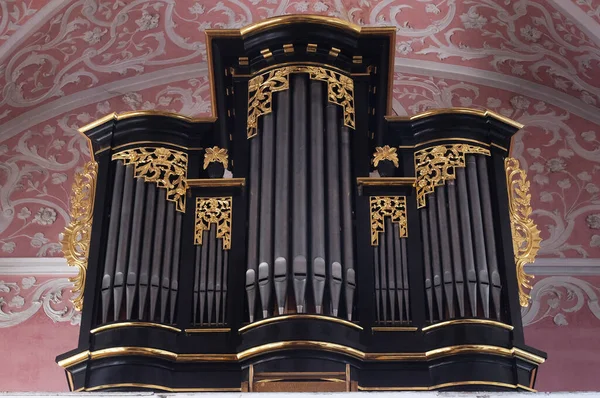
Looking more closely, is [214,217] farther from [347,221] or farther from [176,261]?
[347,221]

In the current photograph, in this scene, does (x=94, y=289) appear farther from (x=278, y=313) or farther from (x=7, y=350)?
(x=7, y=350)

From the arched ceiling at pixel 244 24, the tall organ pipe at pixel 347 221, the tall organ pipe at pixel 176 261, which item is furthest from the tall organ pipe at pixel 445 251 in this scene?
the arched ceiling at pixel 244 24

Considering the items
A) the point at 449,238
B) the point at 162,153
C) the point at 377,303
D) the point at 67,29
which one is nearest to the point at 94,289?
the point at 162,153

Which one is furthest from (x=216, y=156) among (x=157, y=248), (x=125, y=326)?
(x=125, y=326)

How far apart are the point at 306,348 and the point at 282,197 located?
85 centimetres

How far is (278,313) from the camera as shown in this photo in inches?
190

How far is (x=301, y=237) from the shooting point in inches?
198

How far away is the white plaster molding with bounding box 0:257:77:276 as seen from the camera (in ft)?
22.7

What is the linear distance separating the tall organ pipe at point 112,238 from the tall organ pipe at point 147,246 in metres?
0.15

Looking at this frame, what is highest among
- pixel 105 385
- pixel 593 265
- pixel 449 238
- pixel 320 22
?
pixel 320 22

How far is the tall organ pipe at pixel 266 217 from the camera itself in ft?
16.1

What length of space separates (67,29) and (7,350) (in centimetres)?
216

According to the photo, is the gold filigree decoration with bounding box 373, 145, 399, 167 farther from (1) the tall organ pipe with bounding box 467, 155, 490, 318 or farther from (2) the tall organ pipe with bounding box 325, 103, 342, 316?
(1) the tall organ pipe with bounding box 467, 155, 490, 318

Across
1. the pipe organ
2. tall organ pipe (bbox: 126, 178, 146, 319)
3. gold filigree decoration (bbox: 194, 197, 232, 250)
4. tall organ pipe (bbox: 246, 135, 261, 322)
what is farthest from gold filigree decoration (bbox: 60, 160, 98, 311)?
tall organ pipe (bbox: 246, 135, 261, 322)
